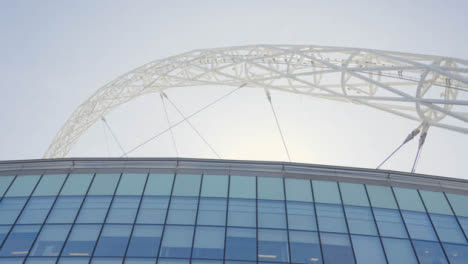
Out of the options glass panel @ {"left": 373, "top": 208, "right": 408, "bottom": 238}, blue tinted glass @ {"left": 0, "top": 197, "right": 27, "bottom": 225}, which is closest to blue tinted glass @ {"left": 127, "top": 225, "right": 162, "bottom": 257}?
blue tinted glass @ {"left": 0, "top": 197, "right": 27, "bottom": 225}

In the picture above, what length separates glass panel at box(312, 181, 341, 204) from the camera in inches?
1009

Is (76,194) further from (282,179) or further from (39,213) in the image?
(282,179)

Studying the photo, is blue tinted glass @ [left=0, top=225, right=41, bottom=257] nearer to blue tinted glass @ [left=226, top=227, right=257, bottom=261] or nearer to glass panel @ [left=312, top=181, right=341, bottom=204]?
blue tinted glass @ [left=226, top=227, right=257, bottom=261]

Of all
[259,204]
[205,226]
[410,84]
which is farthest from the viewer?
[410,84]

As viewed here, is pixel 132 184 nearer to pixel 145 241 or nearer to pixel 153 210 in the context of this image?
pixel 153 210

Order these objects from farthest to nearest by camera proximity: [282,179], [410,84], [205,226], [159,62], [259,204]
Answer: [159,62] < [410,84] < [282,179] < [259,204] < [205,226]

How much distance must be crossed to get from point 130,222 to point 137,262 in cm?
291

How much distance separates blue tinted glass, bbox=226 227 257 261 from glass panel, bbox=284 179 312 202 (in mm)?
3783

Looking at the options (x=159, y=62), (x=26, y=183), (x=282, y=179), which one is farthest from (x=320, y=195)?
(x=159, y=62)

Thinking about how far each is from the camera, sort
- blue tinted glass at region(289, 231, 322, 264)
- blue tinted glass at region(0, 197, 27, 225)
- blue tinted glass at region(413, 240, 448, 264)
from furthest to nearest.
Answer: blue tinted glass at region(0, 197, 27, 225)
blue tinted glass at region(413, 240, 448, 264)
blue tinted glass at region(289, 231, 322, 264)

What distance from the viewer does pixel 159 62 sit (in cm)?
4753

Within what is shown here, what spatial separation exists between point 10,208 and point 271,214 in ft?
50.9

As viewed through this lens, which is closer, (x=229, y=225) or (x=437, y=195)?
(x=229, y=225)

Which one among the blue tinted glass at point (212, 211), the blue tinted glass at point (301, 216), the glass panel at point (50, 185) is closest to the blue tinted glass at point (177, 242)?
the blue tinted glass at point (212, 211)
